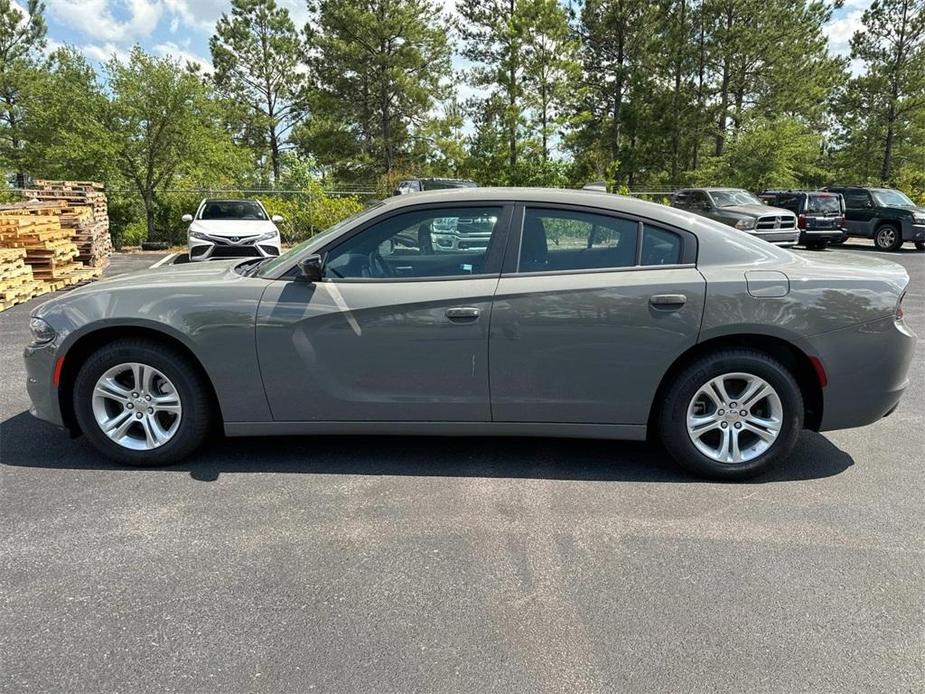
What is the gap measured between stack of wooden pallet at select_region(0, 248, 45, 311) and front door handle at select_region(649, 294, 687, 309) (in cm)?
901

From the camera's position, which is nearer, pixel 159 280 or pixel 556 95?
pixel 159 280

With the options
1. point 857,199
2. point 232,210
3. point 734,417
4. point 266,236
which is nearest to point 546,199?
point 734,417

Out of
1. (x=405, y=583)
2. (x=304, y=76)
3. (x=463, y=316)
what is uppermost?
(x=304, y=76)

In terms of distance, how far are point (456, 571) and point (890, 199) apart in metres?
22.0

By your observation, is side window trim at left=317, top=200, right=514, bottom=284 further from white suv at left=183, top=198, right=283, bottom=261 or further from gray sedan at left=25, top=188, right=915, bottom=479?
white suv at left=183, top=198, right=283, bottom=261

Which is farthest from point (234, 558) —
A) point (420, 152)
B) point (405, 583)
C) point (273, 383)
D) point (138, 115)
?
point (420, 152)

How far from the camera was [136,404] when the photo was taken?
3779 mm

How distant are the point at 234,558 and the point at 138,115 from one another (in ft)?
64.3

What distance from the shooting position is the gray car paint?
3.52 meters

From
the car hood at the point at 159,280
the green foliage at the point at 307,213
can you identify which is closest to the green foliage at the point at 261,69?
the green foliage at the point at 307,213

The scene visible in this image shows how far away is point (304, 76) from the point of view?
4050cm

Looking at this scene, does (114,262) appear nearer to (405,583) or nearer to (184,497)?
(184,497)

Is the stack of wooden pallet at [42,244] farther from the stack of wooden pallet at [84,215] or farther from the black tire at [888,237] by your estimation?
the black tire at [888,237]

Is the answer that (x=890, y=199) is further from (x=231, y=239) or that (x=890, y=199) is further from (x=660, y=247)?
(x=660, y=247)
